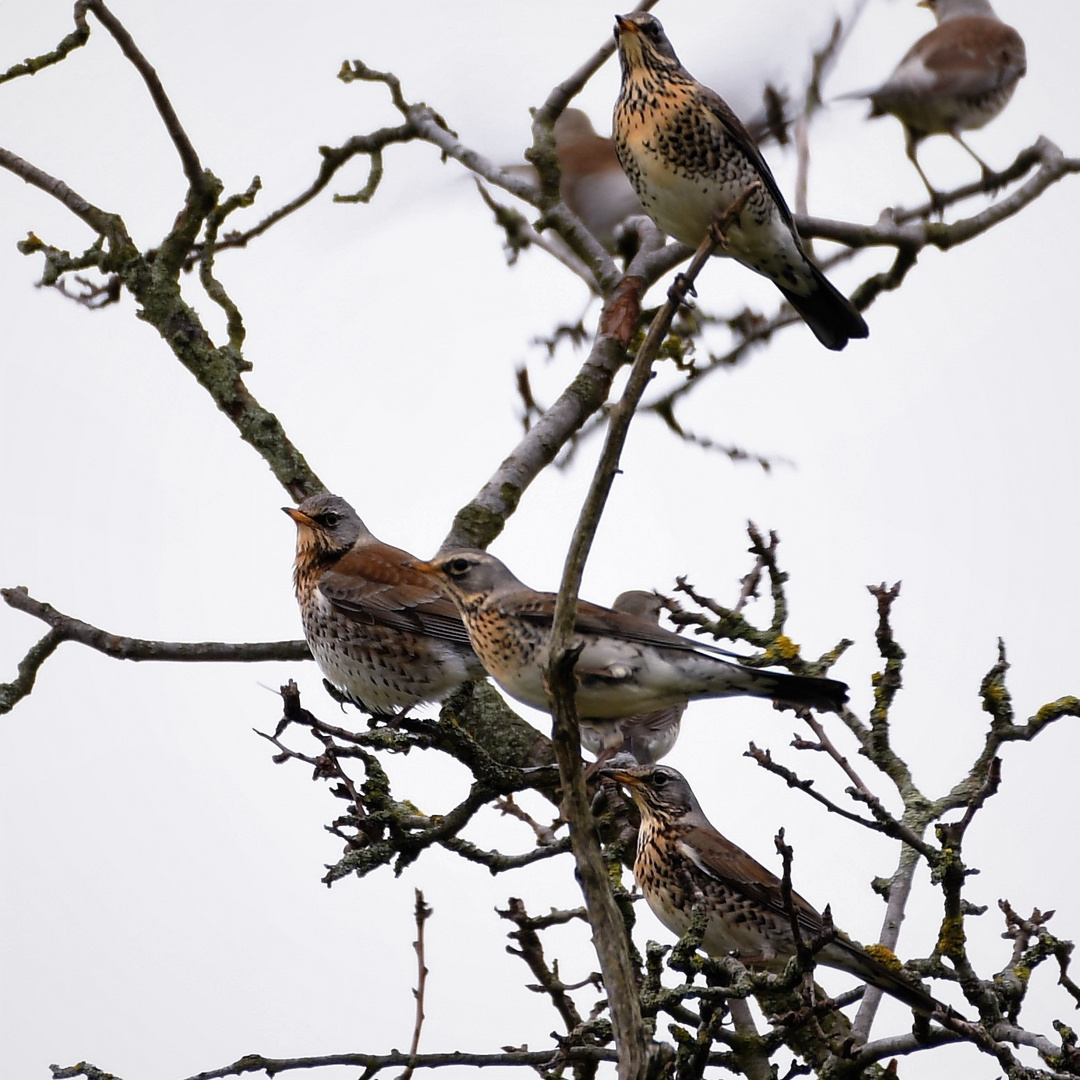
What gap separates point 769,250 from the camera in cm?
594

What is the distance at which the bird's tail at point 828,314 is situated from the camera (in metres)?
6.14

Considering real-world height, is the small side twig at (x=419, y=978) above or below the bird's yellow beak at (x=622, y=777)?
below

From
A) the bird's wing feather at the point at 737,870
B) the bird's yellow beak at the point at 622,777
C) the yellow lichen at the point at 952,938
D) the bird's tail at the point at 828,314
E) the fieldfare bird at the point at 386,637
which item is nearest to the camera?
the yellow lichen at the point at 952,938

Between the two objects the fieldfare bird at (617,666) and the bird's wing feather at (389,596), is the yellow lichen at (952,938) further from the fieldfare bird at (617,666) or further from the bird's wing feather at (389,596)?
the bird's wing feather at (389,596)

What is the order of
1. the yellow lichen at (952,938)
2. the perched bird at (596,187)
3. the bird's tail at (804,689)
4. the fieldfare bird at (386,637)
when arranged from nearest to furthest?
the yellow lichen at (952,938) → the bird's tail at (804,689) → the fieldfare bird at (386,637) → the perched bird at (596,187)

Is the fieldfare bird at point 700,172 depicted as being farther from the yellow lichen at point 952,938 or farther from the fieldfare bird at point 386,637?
the yellow lichen at point 952,938

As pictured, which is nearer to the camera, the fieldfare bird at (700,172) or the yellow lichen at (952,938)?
the yellow lichen at (952,938)

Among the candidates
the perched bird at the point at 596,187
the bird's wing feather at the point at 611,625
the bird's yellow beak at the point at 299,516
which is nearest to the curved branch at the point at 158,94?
the bird's yellow beak at the point at 299,516

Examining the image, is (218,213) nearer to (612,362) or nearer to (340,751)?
(612,362)

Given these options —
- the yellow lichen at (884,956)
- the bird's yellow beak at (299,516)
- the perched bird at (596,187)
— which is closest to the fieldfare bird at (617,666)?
the yellow lichen at (884,956)

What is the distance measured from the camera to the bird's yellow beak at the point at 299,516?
250 inches

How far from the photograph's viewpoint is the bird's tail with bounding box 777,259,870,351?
20.2 feet

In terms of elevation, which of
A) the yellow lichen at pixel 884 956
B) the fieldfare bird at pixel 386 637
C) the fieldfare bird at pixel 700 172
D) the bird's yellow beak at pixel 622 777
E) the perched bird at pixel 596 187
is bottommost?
the yellow lichen at pixel 884 956

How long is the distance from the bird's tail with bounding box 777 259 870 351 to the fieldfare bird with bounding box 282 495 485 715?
210 centimetres
